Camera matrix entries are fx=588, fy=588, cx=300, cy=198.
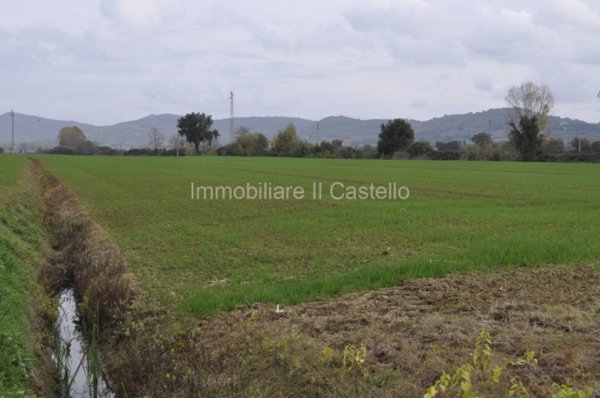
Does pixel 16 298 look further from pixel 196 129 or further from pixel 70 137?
pixel 70 137

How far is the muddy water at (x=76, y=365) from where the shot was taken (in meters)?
7.81

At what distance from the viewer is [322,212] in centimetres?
2033

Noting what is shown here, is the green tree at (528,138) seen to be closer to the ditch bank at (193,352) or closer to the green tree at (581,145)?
the green tree at (581,145)

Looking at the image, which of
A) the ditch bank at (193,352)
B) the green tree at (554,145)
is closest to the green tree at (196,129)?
the green tree at (554,145)

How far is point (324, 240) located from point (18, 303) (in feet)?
24.4

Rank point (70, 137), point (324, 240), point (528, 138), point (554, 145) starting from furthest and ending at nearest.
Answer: point (70, 137) → point (554, 145) → point (528, 138) → point (324, 240)

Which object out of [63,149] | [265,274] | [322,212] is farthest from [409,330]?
[63,149]

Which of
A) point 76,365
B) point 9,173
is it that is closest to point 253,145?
point 9,173

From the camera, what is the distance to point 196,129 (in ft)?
441

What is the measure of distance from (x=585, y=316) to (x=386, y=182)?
2784 centimetres

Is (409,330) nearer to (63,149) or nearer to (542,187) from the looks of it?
(542,187)

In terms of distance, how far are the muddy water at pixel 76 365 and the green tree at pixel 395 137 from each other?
86520 mm

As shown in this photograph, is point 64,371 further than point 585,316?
Yes


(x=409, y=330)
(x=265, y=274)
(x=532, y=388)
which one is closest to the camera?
(x=532, y=388)
